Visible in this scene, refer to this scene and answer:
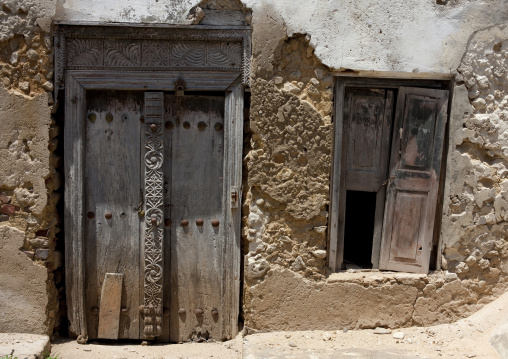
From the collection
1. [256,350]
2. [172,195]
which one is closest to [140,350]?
[256,350]

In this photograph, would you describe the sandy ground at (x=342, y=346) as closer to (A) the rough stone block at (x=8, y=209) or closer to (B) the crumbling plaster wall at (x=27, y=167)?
(B) the crumbling plaster wall at (x=27, y=167)

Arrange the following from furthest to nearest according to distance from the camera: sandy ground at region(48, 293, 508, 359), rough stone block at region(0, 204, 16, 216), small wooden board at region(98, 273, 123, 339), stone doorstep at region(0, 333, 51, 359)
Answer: small wooden board at region(98, 273, 123, 339) → rough stone block at region(0, 204, 16, 216) → sandy ground at region(48, 293, 508, 359) → stone doorstep at region(0, 333, 51, 359)

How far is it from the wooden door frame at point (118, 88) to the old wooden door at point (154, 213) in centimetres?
7

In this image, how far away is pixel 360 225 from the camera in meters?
4.41

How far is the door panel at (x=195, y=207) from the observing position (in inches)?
140

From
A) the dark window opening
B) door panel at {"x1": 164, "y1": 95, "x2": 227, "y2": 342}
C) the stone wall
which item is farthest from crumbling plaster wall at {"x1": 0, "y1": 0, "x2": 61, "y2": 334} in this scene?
the stone wall

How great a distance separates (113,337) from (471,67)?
3.21m

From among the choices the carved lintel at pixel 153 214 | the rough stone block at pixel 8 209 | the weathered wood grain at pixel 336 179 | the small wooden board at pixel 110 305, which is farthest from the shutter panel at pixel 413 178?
the rough stone block at pixel 8 209

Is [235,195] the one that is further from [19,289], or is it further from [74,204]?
[19,289]

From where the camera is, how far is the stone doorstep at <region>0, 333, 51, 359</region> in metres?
3.18

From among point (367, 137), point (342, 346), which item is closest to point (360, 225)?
point (367, 137)

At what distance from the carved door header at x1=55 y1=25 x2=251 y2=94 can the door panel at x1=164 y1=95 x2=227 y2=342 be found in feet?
0.84

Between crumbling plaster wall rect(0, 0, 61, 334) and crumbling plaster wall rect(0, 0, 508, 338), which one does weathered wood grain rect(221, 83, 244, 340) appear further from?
crumbling plaster wall rect(0, 0, 61, 334)

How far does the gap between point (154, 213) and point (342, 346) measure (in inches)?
63.4
